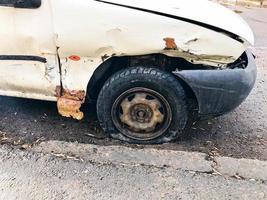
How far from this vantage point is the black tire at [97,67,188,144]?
3617 millimetres

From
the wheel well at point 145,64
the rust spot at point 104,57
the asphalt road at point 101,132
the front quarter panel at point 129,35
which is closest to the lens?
the front quarter panel at point 129,35

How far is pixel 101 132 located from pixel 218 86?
1.17 meters

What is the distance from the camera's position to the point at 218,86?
3.54 meters

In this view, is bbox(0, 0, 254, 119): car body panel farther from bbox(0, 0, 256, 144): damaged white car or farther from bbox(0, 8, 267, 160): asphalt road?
bbox(0, 8, 267, 160): asphalt road

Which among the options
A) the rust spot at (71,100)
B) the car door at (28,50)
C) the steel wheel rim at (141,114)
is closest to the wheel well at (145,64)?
the rust spot at (71,100)

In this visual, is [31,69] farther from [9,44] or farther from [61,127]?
[61,127]

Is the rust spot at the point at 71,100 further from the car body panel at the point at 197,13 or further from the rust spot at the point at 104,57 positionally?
the car body panel at the point at 197,13

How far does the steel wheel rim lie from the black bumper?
292 millimetres

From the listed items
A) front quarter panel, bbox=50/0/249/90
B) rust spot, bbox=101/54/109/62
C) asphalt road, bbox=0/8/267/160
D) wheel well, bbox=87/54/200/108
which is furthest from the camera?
asphalt road, bbox=0/8/267/160

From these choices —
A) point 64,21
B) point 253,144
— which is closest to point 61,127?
point 64,21

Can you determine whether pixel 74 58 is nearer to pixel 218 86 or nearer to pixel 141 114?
pixel 141 114

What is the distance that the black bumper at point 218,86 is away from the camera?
3520mm

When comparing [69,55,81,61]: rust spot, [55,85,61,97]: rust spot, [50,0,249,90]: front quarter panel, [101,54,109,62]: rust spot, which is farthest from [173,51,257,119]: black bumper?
[55,85,61,97]: rust spot

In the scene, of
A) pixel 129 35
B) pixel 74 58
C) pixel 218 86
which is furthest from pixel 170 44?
pixel 74 58
